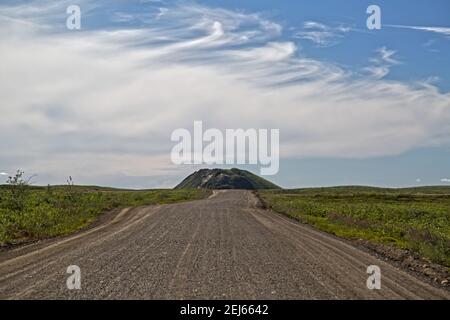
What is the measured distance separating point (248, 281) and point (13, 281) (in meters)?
5.51

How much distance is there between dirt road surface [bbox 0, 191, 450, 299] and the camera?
1111 cm

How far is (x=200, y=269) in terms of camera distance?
1403 centimetres

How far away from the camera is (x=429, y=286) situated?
1270cm

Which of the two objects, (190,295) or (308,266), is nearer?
(190,295)

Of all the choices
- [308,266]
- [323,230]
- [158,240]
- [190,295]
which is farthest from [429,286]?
[323,230]

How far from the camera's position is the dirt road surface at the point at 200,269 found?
36.4 feet
